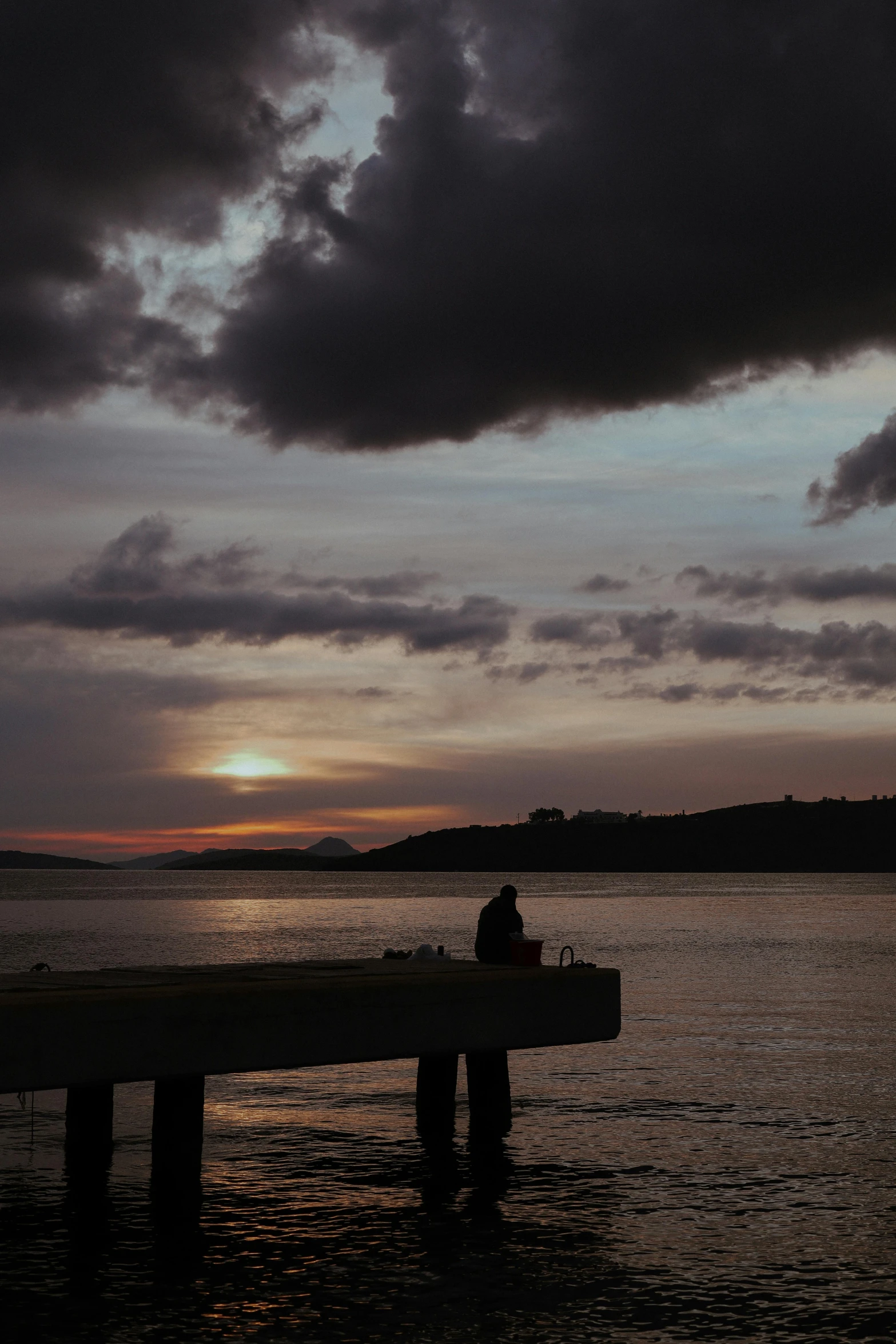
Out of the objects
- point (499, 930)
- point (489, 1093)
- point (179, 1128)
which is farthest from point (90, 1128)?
point (499, 930)

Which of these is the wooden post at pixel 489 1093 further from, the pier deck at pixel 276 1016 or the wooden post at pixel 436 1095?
the pier deck at pixel 276 1016

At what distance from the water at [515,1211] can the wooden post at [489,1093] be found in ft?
1.13

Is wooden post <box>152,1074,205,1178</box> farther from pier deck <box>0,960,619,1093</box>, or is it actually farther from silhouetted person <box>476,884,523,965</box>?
silhouetted person <box>476,884,523,965</box>

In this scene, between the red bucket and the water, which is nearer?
the water

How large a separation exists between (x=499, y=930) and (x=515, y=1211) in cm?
458

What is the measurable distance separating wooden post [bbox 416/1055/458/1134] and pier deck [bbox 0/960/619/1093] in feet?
7.64

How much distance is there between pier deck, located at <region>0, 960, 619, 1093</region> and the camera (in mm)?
13820

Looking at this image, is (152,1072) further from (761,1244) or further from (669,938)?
(669,938)

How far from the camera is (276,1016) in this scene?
1555 cm

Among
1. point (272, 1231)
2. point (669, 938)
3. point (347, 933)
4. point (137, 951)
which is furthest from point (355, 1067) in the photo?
point (347, 933)

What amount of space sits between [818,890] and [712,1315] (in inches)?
7637

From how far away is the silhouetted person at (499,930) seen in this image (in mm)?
20141


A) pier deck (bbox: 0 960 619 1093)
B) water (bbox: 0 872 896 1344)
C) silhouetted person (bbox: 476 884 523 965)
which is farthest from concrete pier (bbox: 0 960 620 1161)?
water (bbox: 0 872 896 1344)

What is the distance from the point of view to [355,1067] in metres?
28.6
